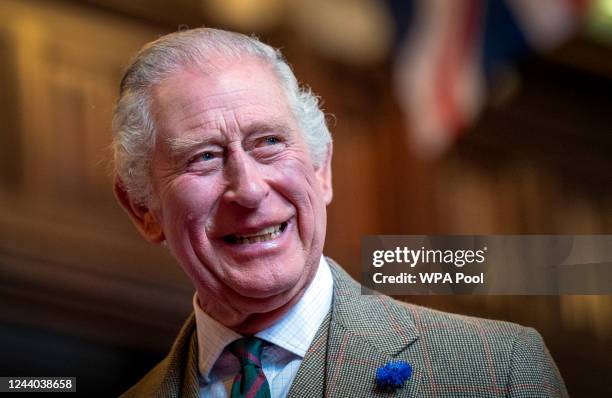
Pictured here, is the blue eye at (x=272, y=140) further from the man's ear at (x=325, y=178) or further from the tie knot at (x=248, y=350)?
the tie knot at (x=248, y=350)

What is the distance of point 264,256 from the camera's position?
1487 mm

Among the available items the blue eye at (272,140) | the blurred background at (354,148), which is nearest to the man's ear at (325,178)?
the blue eye at (272,140)

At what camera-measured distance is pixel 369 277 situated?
6.04 feet

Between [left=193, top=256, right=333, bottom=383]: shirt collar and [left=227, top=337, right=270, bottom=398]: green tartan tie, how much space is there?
2cm

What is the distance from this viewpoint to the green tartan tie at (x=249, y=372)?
1512 mm

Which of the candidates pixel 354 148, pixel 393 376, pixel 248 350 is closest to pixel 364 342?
pixel 393 376

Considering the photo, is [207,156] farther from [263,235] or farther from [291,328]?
[291,328]

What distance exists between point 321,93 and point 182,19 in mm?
373

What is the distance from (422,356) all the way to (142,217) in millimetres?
597

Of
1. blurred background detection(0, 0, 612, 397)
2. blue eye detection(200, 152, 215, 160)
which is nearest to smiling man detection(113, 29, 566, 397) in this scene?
blue eye detection(200, 152, 215, 160)

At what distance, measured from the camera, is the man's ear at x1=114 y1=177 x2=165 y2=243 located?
1673mm

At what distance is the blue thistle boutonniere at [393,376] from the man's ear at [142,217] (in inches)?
19.3

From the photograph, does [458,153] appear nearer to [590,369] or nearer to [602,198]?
[602,198]

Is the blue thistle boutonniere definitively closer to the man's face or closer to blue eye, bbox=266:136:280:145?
the man's face
